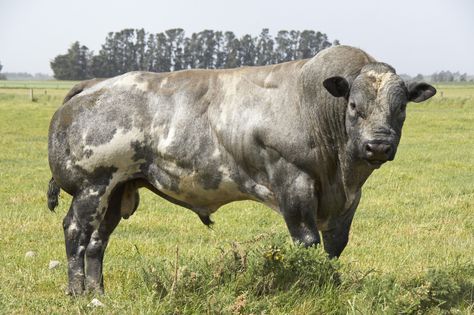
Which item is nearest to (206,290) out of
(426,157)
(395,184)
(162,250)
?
(162,250)

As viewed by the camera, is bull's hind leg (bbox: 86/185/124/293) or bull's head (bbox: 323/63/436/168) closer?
bull's head (bbox: 323/63/436/168)

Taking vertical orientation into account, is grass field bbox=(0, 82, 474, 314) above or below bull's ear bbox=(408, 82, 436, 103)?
below

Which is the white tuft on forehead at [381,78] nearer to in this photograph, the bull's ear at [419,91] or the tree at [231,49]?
the bull's ear at [419,91]

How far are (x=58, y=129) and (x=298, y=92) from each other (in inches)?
89.6

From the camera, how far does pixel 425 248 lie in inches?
327

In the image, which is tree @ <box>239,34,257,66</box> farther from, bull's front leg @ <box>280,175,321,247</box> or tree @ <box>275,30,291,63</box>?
bull's front leg @ <box>280,175,321,247</box>

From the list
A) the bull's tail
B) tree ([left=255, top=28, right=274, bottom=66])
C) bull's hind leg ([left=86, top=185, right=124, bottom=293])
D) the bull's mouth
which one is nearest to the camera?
the bull's mouth

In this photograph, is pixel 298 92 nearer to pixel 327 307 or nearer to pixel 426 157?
pixel 327 307

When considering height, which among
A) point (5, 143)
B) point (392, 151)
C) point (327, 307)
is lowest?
point (5, 143)

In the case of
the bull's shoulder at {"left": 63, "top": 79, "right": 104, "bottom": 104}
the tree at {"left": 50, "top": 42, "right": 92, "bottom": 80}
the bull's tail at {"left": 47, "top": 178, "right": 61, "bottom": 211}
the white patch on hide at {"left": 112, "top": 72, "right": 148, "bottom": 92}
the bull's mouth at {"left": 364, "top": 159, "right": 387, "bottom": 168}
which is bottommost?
the tree at {"left": 50, "top": 42, "right": 92, "bottom": 80}

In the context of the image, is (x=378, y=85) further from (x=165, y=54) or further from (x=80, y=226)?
(x=165, y=54)

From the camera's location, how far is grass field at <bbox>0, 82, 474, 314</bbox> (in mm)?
4969

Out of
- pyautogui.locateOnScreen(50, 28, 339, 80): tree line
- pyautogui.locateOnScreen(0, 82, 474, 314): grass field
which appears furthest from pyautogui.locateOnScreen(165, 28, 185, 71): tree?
pyautogui.locateOnScreen(0, 82, 474, 314): grass field

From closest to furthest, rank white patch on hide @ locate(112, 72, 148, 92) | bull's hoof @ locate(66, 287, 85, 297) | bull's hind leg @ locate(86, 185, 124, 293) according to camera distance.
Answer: bull's hoof @ locate(66, 287, 85, 297)
white patch on hide @ locate(112, 72, 148, 92)
bull's hind leg @ locate(86, 185, 124, 293)
